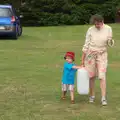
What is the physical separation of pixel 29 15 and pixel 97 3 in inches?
246

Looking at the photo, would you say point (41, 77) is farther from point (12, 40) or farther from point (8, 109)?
point (12, 40)

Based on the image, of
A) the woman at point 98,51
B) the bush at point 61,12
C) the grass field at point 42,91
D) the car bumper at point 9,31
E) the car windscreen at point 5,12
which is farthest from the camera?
the bush at point 61,12

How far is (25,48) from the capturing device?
732 inches

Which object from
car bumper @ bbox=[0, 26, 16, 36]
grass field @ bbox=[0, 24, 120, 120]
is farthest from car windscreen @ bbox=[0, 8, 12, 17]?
grass field @ bbox=[0, 24, 120, 120]

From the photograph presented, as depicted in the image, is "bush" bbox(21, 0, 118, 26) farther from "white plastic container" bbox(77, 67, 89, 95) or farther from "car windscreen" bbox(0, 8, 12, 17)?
"white plastic container" bbox(77, 67, 89, 95)

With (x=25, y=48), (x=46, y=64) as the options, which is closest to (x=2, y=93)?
(x=46, y=64)

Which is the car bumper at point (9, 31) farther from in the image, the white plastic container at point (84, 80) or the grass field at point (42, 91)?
the white plastic container at point (84, 80)

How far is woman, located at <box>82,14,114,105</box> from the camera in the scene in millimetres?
8375

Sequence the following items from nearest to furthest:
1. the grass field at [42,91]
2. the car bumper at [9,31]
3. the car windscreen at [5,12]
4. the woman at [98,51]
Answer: the grass field at [42,91] < the woman at [98,51] < the car bumper at [9,31] < the car windscreen at [5,12]

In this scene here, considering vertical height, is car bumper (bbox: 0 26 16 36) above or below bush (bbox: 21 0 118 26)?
below

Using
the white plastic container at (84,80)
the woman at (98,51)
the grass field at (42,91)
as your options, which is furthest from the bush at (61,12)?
the white plastic container at (84,80)

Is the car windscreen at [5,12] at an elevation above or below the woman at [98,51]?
above

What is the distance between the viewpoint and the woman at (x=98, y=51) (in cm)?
838

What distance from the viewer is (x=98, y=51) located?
27.7ft
